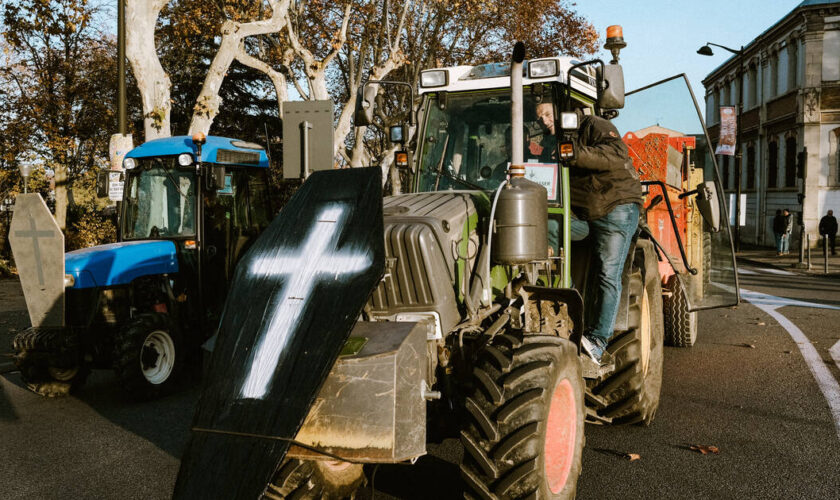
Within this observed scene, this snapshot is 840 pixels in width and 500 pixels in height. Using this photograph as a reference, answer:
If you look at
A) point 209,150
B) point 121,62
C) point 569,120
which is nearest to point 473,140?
point 569,120

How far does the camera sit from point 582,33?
1324 inches

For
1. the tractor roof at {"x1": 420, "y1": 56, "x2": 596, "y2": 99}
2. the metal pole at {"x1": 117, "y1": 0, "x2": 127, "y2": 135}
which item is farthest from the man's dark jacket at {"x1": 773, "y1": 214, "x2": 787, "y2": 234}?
the tractor roof at {"x1": 420, "y1": 56, "x2": 596, "y2": 99}

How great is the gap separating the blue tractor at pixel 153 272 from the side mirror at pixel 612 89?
194 inches

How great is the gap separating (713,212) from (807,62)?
3498cm

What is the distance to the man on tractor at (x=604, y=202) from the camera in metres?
5.58

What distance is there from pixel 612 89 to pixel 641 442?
102 inches

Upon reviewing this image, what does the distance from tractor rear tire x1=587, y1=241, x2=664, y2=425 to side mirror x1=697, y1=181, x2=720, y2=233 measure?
90cm

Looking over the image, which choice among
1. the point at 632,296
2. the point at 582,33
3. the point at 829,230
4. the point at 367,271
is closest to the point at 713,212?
the point at 632,296

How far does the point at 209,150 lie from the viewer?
9.17 meters

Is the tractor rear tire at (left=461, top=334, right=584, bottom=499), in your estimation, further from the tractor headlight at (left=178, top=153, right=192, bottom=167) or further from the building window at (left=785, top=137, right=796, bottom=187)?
the building window at (left=785, top=137, right=796, bottom=187)

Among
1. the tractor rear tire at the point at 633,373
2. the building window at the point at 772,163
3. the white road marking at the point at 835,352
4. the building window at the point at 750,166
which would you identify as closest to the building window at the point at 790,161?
the building window at the point at 772,163

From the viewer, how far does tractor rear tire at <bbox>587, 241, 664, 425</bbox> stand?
5758 millimetres

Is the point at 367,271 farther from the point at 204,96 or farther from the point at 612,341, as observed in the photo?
the point at 204,96

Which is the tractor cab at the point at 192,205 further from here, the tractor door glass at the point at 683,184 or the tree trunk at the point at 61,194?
the tree trunk at the point at 61,194
